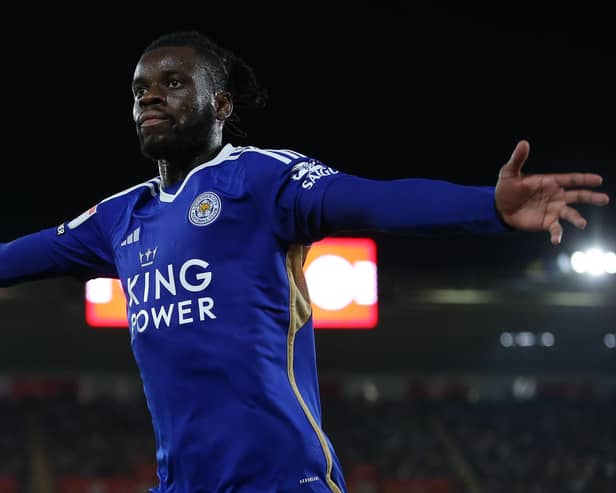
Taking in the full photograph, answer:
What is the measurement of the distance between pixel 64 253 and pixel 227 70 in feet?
2.32

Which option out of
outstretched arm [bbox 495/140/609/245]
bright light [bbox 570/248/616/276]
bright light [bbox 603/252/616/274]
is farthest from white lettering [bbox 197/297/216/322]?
bright light [bbox 603/252/616/274]

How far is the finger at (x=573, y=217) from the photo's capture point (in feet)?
6.25

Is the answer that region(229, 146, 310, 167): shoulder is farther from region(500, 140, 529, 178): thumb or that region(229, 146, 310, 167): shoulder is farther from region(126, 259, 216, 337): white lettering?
region(500, 140, 529, 178): thumb

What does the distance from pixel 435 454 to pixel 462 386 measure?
17.4ft

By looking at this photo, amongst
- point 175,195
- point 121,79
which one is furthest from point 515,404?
point 175,195

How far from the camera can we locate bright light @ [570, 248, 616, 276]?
19.8 metres

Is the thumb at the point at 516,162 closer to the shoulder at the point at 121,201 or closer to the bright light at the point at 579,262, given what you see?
the shoulder at the point at 121,201

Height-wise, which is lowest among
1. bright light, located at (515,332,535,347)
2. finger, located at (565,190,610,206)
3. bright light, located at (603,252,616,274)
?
bright light, located at (515,332,535,347)

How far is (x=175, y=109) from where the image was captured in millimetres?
2547

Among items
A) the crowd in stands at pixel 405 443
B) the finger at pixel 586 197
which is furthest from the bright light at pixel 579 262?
the finger at pixel 586 197

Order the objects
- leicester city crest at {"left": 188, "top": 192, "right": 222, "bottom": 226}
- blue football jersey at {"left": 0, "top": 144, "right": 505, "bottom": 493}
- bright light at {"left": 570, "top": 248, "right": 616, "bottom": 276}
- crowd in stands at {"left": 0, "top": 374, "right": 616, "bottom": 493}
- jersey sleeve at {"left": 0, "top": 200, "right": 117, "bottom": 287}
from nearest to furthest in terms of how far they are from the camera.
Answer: blue football jersey at {"left": 0, "top": 144, "right": 505, "bottom": 493}
leicester city crest at {"left": 188, "top": 192, "right": 222, "bottom": 226}
jersey sleeve at {"left": 0, "top": 200, "right": 117, "bottom": 287}
crowd in stands at {"left": 0, "top": 374, "right": 616, "bottom": 493}
bright light at {"left": 570, "top": 248, "right": 616, "bottom": 276}

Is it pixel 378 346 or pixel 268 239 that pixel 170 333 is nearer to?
pixel 268 239

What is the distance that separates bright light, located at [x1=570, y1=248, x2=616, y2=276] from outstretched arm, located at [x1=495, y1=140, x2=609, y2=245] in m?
18.6

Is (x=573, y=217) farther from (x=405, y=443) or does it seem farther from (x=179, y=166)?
(x=405, y=443)
